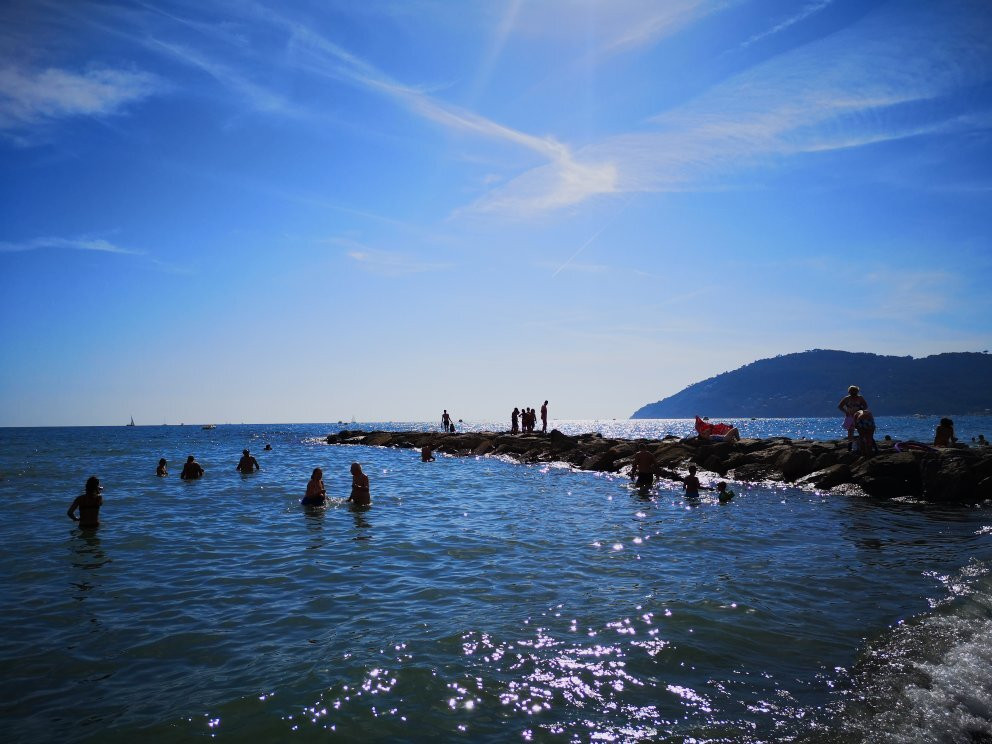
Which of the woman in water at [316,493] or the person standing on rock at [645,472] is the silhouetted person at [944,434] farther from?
the woman in water at [316,493]

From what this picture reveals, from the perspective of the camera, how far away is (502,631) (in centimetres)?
706

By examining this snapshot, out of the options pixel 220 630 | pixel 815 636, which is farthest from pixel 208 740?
pixel 815 636

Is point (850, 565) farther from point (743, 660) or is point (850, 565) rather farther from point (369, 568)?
point (369, 568)

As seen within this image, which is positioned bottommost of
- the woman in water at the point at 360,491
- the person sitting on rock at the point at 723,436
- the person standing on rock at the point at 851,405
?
the woman in water at the point at 360,491

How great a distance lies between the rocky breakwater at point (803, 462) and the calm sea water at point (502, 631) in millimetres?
2885

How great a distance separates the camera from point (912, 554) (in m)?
10.8

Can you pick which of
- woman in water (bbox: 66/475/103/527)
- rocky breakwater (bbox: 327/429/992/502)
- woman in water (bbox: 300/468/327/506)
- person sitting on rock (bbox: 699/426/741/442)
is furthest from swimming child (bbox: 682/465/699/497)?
woman in water (bbox: 66/475/103/527)

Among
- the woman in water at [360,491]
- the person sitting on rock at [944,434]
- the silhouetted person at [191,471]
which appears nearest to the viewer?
the woman in water at [360,491]

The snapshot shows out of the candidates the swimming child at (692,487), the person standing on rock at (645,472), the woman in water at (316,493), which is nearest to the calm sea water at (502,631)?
the woman in water at (316,493)

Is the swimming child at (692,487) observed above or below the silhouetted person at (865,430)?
below

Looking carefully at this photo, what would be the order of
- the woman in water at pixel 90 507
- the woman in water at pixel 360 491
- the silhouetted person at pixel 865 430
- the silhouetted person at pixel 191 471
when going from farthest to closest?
the silhouetted person at pixel 191 471
the silhouetted person at pixel 865 430
the woman in water at pixel 360 491
the woman in water at pixel 90 507

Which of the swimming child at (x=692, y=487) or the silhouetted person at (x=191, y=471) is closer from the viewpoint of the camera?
the swimming child at (x=692, y=487)

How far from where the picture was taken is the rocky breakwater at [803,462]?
16688 mm

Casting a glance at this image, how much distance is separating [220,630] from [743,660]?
21.6 feet
